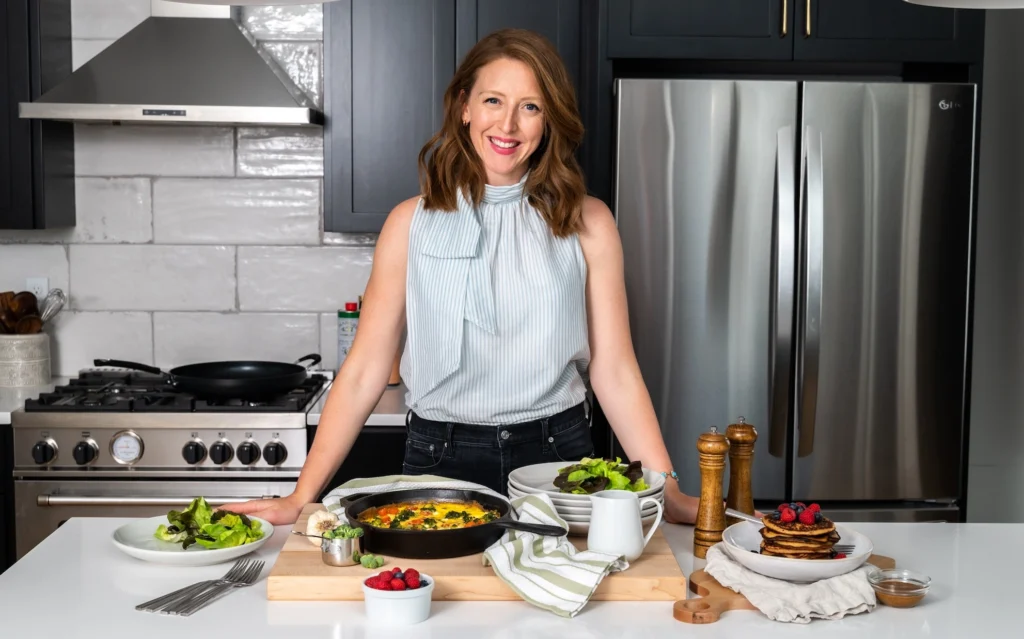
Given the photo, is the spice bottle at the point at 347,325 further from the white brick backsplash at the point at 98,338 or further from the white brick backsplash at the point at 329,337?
the white brick backsplash at the point at 98,338

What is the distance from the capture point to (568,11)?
310 centimetres

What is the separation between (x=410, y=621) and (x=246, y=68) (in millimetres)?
2300

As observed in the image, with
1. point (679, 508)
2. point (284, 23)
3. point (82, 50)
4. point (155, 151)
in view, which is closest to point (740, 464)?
point (679, 508)

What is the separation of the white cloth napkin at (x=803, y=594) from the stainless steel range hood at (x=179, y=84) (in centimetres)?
204

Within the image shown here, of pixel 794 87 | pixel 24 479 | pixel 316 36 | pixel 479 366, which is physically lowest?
pixel 24 479

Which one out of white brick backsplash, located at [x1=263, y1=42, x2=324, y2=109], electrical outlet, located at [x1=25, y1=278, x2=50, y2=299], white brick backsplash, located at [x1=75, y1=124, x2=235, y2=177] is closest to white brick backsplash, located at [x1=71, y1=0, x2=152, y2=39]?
white brick backsplash, located at [x1=75, y1=124, x2=235, y2=177]

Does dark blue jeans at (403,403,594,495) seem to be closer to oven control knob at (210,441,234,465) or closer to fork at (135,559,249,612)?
fork at (135,559,249,612)

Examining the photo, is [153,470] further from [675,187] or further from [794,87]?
[794,87]

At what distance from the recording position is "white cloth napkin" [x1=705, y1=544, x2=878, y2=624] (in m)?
1.35

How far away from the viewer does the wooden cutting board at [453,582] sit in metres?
1.39

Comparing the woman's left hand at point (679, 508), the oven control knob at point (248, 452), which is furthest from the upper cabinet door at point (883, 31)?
the oven control knob at point (248, 452)

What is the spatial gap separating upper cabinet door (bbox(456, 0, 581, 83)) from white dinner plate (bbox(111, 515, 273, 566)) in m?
1.90

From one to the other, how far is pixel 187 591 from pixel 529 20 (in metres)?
2.17

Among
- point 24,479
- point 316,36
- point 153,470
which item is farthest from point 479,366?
point 316,36
